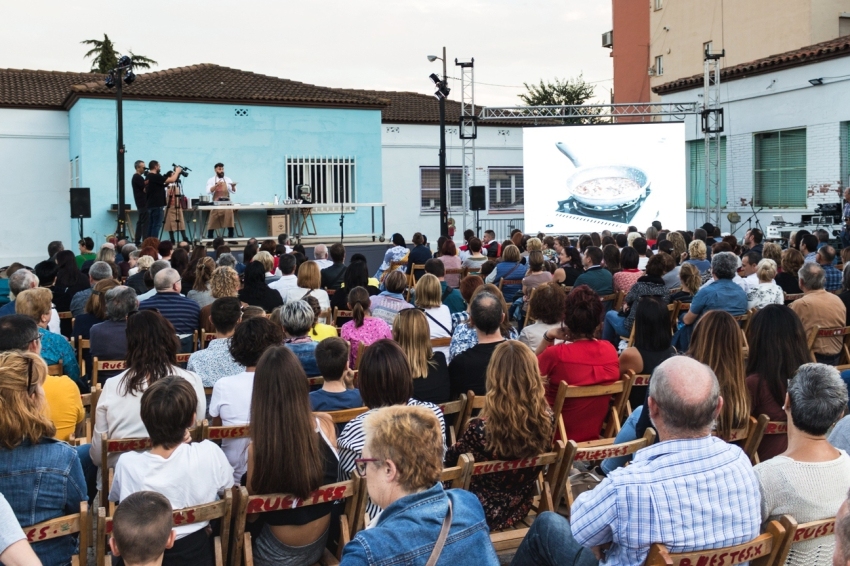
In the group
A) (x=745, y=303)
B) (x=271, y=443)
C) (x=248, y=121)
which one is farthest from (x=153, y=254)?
(x=248, y=121)

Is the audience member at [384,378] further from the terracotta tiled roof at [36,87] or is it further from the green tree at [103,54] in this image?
the green tree at [103,54]

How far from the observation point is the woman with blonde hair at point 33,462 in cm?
299

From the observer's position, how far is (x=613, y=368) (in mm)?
4711

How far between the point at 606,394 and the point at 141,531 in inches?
108

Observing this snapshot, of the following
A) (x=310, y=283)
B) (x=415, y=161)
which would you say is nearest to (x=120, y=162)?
(x=310, y=283)

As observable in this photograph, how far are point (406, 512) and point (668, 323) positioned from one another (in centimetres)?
319

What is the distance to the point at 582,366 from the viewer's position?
464 cm

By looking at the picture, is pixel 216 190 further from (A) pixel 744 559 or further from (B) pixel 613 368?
(A) pixel 744 559

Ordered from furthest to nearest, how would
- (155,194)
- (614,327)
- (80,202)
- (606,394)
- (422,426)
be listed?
(80,202) < (155,194) < (614,327) < (606,394) < (422,426)

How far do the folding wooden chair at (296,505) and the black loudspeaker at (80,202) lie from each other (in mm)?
14065

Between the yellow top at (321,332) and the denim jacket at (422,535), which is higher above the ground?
the yellow top at (321,332)

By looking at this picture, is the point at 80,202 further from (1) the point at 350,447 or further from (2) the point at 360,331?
(1) the point at 350,447

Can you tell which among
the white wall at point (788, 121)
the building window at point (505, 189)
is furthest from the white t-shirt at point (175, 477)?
the building window at point (505, 189)

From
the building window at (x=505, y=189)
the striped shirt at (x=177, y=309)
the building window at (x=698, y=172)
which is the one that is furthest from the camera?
the building window at (x=505, y=189)
